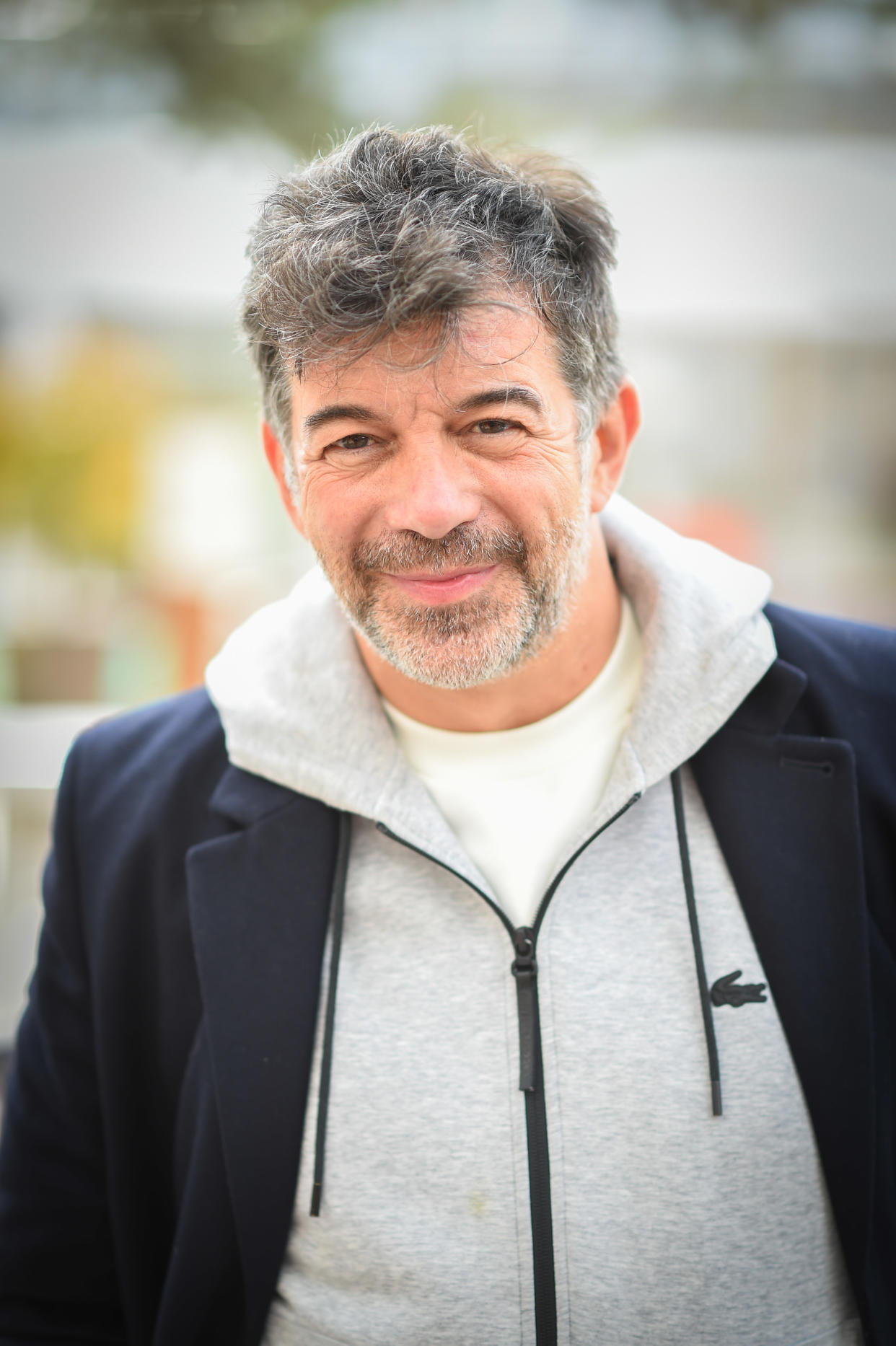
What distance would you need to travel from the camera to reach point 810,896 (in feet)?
4.47

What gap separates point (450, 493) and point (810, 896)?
70 centimetres

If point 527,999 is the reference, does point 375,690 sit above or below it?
above

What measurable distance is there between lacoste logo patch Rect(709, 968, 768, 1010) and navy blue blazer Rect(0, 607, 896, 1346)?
0.03 m

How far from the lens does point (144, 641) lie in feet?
10.4

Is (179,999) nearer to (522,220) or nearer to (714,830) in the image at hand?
(714,830)

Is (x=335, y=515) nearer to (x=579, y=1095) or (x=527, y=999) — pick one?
(x=527, y=999)

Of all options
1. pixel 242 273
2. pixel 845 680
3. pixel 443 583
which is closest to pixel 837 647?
pixel 845 680

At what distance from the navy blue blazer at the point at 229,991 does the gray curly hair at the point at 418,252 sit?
0.53 metres

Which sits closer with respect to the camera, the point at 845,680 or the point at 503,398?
the point at 503,398

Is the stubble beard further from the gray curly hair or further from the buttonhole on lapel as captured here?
the buttonhole on lapel

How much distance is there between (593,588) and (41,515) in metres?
2.14

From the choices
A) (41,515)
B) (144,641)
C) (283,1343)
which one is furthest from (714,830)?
(41,515)

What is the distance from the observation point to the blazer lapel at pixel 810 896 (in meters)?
1.31

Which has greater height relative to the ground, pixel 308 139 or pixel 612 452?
pixel 308 139
